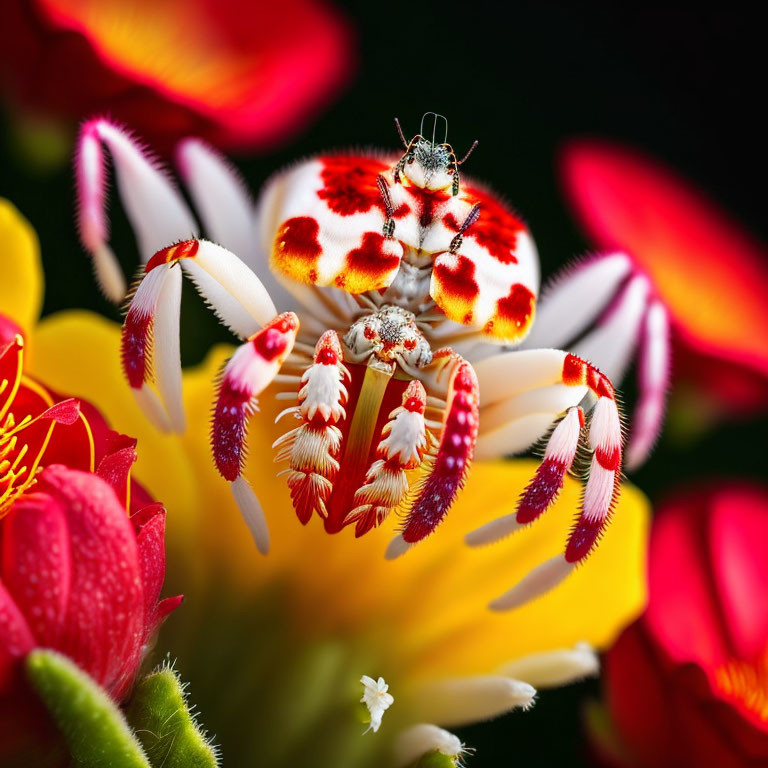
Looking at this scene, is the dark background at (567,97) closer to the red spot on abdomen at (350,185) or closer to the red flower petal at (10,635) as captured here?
the red spot on abdomen at (350,185)

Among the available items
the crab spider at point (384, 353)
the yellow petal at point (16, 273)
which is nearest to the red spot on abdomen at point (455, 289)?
the crab spider at point (384, 353)

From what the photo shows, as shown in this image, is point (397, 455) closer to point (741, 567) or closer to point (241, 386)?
point (241, 386)

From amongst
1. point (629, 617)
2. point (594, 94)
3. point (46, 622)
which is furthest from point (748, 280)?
point (46, 622)

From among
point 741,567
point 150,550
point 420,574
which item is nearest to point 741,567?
point 741,567

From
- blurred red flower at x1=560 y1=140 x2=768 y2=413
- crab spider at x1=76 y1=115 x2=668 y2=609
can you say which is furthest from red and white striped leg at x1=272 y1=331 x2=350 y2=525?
blurred red flower at x1=560 y1=140 x2=768 y2=413

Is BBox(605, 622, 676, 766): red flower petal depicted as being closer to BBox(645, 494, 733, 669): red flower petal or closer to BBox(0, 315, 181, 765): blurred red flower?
BBox(645, 494, 733, 669): red flower petal

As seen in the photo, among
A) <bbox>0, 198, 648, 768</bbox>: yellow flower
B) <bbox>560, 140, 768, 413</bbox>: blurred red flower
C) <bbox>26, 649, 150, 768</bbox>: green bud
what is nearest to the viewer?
<bbox>26, 649, 150, 768</bbox>: green bud
